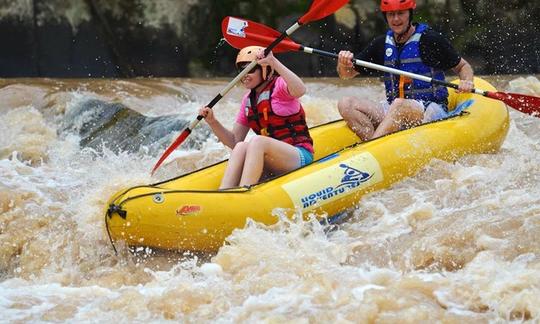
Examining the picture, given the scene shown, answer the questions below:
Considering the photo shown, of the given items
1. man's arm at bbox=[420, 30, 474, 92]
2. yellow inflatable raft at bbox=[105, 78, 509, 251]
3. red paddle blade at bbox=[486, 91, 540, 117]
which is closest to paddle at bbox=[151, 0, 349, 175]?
yellow inflatable raft at bbox=[105, 78, 509, 251]

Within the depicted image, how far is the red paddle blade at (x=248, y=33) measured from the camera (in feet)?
17.7

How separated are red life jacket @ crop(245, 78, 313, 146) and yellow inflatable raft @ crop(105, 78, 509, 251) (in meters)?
0.20

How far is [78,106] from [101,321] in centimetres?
473

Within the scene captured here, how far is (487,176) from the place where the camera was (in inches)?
198

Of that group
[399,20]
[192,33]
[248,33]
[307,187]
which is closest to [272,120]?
[307,187]

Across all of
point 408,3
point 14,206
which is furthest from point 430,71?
point 14,206

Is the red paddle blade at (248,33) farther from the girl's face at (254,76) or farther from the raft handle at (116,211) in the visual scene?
the raft handle at (116,211)

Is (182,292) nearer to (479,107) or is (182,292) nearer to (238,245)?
(238,245)

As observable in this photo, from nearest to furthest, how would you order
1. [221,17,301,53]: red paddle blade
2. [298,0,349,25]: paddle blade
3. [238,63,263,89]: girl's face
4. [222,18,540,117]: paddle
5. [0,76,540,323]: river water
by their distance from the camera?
1. [0,76,540,323]: river water
2. [238,63,263,89]: girl's face
3. [222,18,540,117]: paddle
4. [298,0,349,25]: paddle blade
5. [221,17,301,53]: red paddle blade

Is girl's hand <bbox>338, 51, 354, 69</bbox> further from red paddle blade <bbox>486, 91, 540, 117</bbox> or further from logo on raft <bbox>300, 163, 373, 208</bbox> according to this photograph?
red paddle blade <bbox>486, 91, 540, 117</bbox>

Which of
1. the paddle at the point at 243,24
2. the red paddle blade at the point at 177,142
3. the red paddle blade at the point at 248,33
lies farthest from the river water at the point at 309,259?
the red paddle blade at the point at 248,33

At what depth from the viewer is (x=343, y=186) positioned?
15.4 ft

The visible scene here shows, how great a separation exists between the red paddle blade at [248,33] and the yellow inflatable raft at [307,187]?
0.65 m

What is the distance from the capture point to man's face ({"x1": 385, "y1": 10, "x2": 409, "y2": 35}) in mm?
5246
